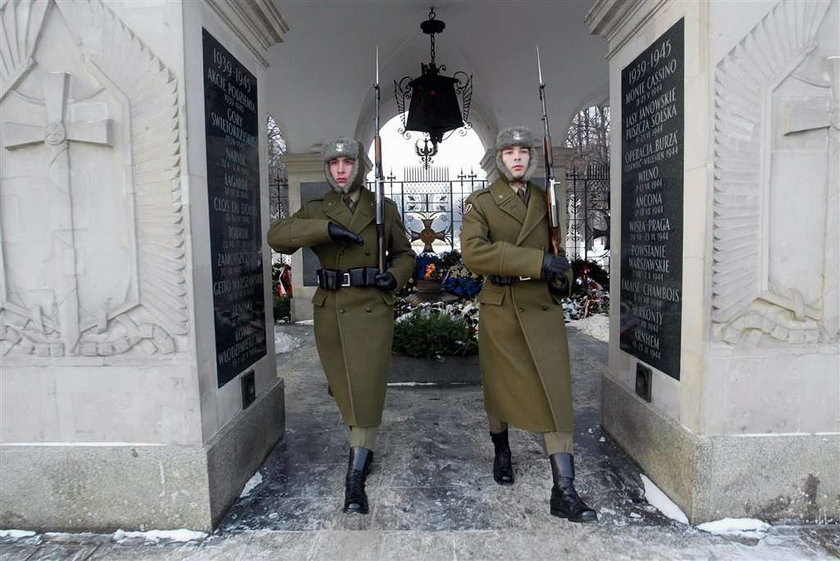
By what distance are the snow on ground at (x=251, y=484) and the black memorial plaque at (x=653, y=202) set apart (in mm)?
2483

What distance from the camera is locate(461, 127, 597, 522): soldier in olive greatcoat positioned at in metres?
2.67

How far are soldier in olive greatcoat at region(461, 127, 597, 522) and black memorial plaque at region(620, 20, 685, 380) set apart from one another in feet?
1.90

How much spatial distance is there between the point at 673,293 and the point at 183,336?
2.59 meters

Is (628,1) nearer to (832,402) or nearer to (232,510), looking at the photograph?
(832,402)

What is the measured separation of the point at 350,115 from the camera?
8625 millimetres

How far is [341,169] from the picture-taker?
3.05 meters

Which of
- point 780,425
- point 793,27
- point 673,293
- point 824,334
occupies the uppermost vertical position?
point 793,27

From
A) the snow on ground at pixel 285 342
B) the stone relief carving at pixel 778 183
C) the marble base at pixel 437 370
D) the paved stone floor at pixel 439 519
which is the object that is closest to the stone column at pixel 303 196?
the snow on ground at pixel 285 342

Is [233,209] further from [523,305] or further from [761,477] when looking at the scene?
[761,477]

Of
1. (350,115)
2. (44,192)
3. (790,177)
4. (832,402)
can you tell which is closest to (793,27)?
(790,177)

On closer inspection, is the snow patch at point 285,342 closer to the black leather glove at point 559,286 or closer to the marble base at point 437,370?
the marble base at point 437,370

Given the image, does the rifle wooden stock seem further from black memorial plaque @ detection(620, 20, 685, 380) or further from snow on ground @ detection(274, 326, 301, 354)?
snow on ground @ detection(274, 326, 301, 354)

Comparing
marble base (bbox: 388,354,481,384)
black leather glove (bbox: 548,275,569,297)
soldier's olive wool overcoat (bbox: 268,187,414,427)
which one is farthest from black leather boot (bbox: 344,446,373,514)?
marble base (bbox: 388,354,481,384)

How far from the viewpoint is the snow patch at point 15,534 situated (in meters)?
2.56
